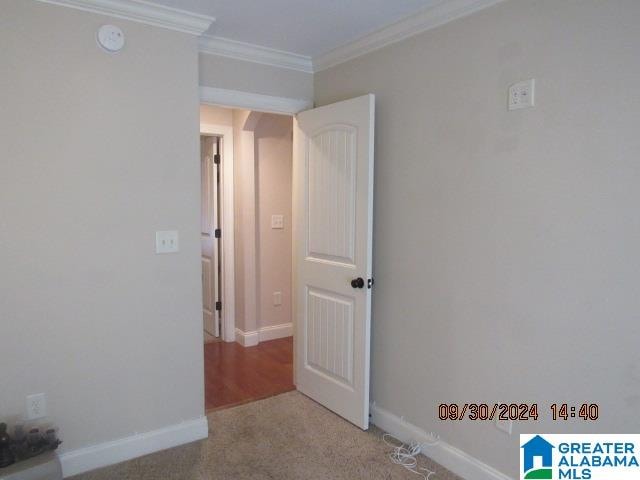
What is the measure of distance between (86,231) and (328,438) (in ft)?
5.86

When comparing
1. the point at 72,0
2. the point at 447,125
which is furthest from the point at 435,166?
the point at 72,0

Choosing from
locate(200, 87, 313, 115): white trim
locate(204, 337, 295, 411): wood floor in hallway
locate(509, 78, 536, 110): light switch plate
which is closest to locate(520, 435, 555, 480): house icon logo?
locate(509, 78, 536, 110): light switch plate

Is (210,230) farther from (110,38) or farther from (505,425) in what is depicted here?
(505,425)

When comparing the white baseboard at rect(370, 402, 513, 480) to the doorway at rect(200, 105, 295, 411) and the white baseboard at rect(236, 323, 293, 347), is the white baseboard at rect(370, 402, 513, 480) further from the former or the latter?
the white baseboard at rect(236, 323, 293, 347)

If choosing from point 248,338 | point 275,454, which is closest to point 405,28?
point 275,454

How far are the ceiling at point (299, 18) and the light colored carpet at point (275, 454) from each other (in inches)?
94.3

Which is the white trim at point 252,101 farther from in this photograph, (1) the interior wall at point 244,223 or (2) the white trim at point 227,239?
(2) the white trim at point 227,239

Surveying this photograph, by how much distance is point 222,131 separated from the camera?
401 cm

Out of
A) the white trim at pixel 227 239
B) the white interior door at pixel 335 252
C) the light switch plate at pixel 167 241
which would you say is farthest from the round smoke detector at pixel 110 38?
Answer: the white trim at pixel 227 239

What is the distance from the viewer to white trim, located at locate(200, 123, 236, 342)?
407cm

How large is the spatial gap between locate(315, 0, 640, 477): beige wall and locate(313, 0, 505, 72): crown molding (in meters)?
0.05

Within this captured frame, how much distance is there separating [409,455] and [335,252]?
4.08 feet

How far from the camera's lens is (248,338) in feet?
13.7

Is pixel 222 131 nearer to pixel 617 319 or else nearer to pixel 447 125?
pixel 447 125
